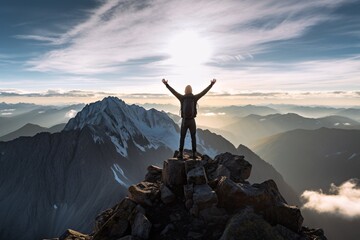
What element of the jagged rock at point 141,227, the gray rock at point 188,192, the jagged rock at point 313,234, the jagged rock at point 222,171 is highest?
the jagged rock at point 222,171

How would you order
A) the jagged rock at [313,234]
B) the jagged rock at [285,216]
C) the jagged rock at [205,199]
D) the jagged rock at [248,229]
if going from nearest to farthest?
1. the jagged rock at [248,229]
2. the jagged rock at [285,216]
3. the jagged rock at [313,234]
4. the jagged rock at [205,199]

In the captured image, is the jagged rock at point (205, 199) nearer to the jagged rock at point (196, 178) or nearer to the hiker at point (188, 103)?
the jagged rock at point (196, 178)

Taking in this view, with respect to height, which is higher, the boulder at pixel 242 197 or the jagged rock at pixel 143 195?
the boulder at pixel 242 197

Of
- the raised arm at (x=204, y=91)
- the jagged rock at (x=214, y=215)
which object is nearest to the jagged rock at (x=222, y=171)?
the jagged rock at (x=214, y=215)

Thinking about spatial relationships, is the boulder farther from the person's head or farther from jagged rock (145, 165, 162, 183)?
jagged rock (145, 165, 162, 183)

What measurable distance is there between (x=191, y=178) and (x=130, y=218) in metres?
4.74

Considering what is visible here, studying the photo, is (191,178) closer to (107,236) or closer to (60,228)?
(107,236)

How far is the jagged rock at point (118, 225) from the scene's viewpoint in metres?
Answer: 17.9

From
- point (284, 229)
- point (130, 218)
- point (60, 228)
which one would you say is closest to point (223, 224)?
point (284, 229)

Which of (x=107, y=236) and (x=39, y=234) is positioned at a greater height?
(x=107, y=236)

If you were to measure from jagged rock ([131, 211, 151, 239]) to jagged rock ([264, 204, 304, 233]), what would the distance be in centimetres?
721

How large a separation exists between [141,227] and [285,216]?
8710mm

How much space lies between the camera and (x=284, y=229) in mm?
16328

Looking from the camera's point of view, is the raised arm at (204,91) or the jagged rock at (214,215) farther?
the raised arm at (204,91)
